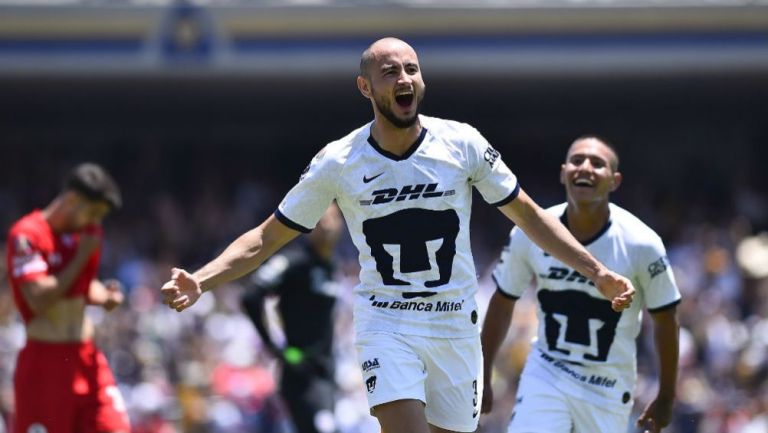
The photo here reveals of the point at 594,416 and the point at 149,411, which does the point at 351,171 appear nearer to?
the point at 594,416

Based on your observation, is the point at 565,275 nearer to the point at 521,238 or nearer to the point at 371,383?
the point at 521,238

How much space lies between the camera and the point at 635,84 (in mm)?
21172

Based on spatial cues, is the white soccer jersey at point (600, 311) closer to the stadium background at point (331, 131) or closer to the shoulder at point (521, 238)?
the shoulder at point (521, 238)

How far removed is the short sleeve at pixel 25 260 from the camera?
8523 millimetres

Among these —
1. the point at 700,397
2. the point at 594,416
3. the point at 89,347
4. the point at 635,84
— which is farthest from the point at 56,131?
the point at 594,416

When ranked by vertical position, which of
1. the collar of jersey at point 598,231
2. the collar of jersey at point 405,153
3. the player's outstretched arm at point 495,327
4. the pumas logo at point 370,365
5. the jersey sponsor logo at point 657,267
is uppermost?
the collar of jersey at point 405,153

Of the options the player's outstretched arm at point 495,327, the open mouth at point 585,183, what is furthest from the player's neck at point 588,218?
the player's outstretched arm at point 495,327

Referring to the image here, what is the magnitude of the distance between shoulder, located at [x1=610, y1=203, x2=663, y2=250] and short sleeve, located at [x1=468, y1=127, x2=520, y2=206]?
107 cm

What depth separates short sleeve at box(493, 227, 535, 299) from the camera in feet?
25.5

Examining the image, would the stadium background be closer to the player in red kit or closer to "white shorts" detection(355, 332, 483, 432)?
the player in red kit

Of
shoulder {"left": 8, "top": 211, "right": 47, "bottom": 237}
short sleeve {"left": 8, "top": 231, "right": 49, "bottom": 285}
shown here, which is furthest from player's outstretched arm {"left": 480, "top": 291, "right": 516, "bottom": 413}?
shoulder {"left": 8, "top": 211, "right": 47, "bottom": 237}

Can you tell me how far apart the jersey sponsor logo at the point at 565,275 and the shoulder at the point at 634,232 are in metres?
0.33

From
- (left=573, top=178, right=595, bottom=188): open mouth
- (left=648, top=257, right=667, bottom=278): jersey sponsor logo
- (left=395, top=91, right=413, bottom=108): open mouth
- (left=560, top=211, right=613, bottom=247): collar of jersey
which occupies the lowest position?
(left=648, top=257, right=667, bottom=278): jersey sponsor logo

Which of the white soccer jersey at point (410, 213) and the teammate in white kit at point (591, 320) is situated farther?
the teammate in white kit at point (591, 320)
